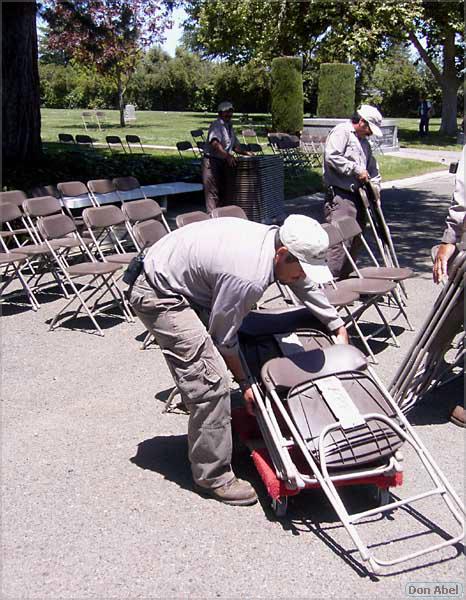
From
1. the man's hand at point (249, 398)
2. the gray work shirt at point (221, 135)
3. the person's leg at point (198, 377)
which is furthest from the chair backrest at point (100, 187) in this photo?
the man's hand at point (249, 398)

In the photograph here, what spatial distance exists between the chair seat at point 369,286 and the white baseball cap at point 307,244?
2537mm

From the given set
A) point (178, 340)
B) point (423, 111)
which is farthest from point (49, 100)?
point (178, 340)

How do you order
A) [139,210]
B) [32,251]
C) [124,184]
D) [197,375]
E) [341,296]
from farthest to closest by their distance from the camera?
[124,184] < [139,210] < [32,251] < [341,296] < [197,375]

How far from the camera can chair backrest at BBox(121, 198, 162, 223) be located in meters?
8.16

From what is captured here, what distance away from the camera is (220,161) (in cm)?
1089

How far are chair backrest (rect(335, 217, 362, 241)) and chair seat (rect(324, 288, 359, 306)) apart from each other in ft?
2.44

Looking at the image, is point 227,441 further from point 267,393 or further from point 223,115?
point 223,115

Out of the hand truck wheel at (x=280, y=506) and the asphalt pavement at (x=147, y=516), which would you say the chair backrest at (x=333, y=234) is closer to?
the asphalt pavement at (x=147, y=516)

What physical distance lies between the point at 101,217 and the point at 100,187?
6.73ft

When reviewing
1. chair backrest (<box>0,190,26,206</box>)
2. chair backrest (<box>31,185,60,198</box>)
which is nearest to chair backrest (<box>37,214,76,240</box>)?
chair backrest (<box>0,190,26,206</box>)

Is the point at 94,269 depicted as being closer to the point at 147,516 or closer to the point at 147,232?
the point at 147,232

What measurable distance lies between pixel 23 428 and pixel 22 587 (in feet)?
5.72

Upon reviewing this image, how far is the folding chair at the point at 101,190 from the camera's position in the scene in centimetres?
998

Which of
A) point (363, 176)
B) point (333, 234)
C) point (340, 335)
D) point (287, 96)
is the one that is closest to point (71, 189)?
point (363, 176)
